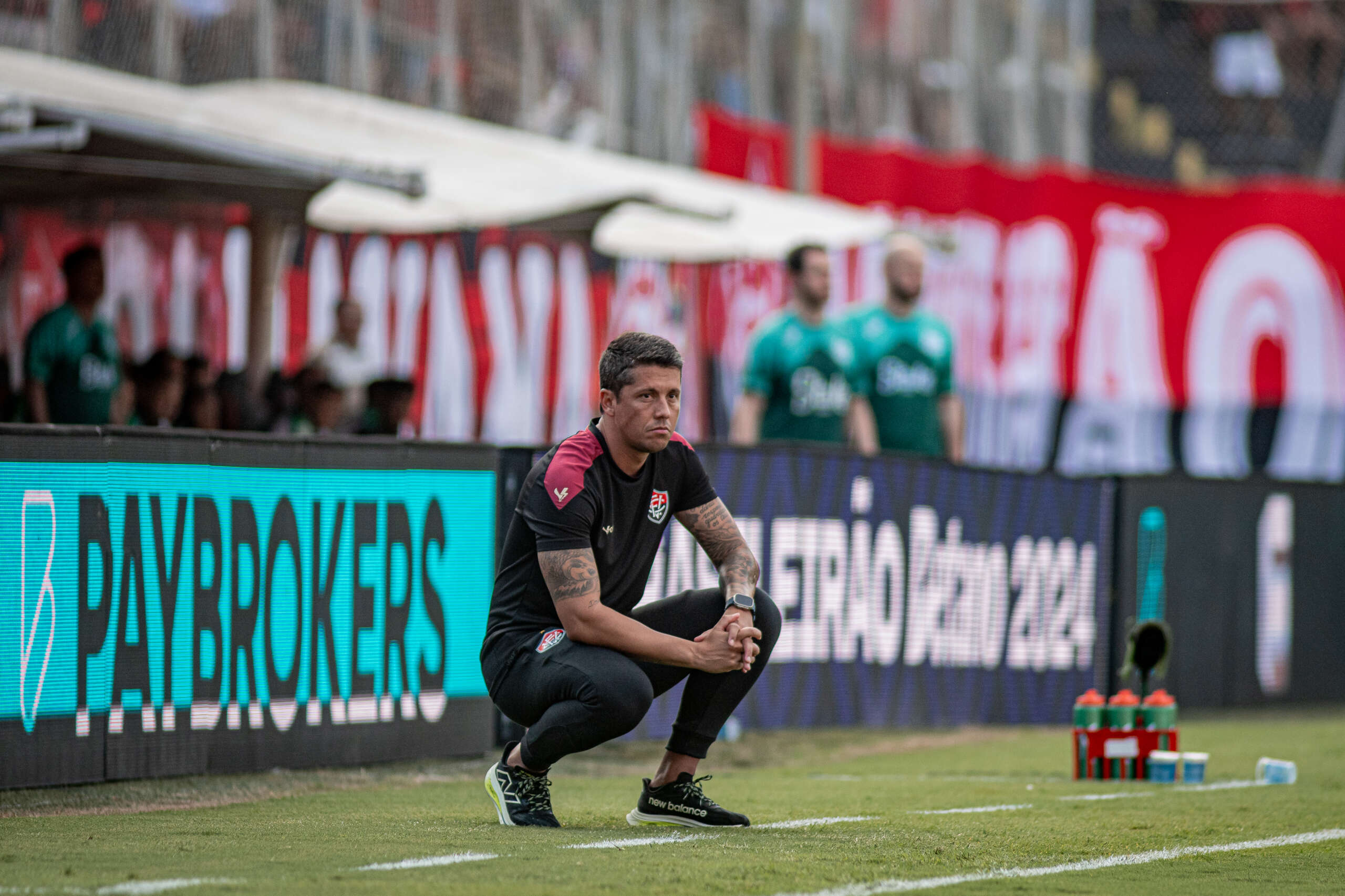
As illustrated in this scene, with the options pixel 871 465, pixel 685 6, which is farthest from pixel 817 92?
pixel 871 465

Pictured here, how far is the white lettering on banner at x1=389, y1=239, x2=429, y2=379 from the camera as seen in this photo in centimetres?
1523

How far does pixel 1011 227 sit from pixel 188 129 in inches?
439

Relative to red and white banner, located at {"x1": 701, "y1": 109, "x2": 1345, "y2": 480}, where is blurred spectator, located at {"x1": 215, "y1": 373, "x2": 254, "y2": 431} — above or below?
below

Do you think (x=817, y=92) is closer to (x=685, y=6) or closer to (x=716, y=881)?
(x=685, y=6)

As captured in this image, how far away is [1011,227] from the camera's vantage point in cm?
1983

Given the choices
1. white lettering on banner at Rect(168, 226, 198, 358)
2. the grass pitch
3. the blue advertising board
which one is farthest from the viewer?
white lettering on banner at Rect(168, 226, 198, 358)

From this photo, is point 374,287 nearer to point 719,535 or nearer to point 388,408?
point 388,408

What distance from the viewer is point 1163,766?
27.1 feet

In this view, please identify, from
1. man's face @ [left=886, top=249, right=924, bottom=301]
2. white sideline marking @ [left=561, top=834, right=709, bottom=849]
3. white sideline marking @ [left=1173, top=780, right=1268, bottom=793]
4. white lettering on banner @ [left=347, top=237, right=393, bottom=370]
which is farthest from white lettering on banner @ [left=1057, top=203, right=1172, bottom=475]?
white sideline marking @ [left=561, top=834, right=709, bottom=849]

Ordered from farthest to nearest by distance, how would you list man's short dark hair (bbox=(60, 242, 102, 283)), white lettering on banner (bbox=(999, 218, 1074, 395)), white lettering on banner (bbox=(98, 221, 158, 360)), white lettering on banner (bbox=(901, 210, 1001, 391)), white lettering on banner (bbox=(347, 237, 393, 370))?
white lettering on banner (bbox=(999, 218, 1074, 395))
white lettering on banner (bbox=(901, 210, 1001, 391))
white lettering on banner (bbox=(347, 237, 393, 370))
white lettering on banner (bbox=(98, 221, 158, 360))
man's short dark hair (bbox=(60, 242, 102, 283))

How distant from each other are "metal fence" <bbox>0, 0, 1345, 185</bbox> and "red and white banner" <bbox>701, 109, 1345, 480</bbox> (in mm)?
1322

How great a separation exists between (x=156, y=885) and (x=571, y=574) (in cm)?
161

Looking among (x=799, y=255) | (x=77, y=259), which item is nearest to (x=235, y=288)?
(x=77, y=259)

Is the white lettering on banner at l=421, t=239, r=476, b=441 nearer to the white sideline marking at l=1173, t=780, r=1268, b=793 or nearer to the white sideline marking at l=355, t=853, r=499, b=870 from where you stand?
the white sideline marking at l=1173, t=780, r=1268, b=793
